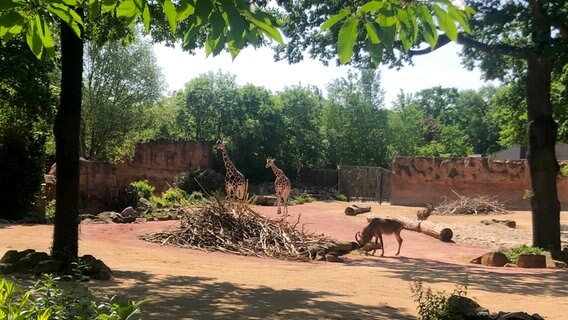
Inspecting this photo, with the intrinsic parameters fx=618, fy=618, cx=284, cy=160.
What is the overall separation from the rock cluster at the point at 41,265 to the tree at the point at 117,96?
25516mm

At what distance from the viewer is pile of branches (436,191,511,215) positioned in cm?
2768

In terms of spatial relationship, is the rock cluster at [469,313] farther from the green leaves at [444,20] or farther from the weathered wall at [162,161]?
the weathered wall at [162,161]

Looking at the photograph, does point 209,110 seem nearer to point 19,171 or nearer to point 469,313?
point 19,171

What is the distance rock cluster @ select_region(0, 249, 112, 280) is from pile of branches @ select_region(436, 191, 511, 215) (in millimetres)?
21915

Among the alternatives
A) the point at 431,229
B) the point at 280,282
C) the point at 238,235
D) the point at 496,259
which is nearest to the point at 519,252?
the point at 496,259

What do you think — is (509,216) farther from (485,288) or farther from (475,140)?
(475,140)

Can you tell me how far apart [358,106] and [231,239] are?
3267 centimetres

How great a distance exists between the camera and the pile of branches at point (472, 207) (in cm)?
2768

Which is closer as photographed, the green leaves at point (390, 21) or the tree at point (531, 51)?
the green leaves at point (390, 21)

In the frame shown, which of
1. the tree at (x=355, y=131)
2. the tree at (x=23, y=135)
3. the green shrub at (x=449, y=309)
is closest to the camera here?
the green shrub at (x=449, y=309)

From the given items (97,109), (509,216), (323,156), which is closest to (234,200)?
(509,216)

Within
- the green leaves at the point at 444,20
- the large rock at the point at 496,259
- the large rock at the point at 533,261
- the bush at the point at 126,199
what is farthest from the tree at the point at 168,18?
the bush at the point at 126,199

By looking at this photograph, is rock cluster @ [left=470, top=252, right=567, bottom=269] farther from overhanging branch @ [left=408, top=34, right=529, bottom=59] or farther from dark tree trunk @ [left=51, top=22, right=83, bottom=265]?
dark tree trunk @ [left=51, top=22, right=83, bottom=265]

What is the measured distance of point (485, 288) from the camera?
8672 millimetres
